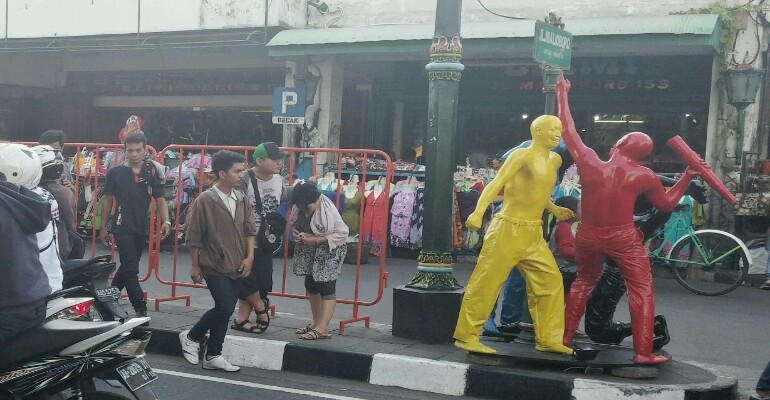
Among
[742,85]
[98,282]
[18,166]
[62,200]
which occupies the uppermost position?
[742,85]

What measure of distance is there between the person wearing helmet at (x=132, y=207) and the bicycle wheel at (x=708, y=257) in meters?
6.67

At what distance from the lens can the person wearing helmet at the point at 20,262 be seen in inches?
149

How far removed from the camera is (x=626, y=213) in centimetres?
584

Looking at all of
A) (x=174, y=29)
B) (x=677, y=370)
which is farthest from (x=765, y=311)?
(x=174, y=29)

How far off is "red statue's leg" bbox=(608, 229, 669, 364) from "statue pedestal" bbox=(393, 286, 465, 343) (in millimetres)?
1403

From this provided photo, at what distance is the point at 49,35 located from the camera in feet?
56.9

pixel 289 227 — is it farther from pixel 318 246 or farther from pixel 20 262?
pixel 20 262

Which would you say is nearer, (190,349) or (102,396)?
(102,396)

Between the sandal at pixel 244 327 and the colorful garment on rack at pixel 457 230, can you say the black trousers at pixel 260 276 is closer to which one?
the sandal at pixel 244 327

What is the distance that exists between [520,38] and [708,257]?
396 cm

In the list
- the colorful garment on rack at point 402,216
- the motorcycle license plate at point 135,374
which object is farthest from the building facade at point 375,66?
the motorcycle license plate at point 135,374

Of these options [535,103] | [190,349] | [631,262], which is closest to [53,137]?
[190,349]

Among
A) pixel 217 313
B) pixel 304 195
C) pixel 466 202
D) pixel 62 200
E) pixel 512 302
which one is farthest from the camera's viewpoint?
pixel 466 202

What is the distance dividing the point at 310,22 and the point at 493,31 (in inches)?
159
